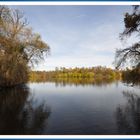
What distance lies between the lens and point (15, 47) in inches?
773

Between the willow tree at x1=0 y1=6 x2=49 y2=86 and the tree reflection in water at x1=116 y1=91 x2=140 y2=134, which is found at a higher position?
the willow tree at x1=0 y1=6 x2=49 y2=86

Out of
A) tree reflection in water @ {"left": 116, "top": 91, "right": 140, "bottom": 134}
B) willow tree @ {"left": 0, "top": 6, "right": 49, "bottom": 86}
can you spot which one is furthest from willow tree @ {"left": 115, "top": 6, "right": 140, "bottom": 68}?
willow tree @ {"left": 0, "top": 6, "right": 49, "bottom": 86}

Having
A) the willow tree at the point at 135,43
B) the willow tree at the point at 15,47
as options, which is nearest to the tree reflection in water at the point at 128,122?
the willow tree at the point at 135,43

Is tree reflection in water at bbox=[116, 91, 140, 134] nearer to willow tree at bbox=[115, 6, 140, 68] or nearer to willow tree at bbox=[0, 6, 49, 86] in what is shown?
willow tree at bbox=[115, 6, 140, 68]

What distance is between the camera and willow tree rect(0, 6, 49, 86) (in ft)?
57.1

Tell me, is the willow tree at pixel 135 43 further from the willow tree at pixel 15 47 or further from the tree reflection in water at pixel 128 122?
the willow tree at pixel 15 47

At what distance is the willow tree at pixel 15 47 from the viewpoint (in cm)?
1739

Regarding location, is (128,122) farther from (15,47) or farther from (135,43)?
(15,47)

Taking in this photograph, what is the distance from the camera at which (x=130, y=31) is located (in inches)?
357

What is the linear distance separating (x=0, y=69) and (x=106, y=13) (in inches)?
471

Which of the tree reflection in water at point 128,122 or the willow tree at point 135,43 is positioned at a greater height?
the willow tree at point 135,43

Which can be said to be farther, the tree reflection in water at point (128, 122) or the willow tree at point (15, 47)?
the willow tree at point (15, 47)

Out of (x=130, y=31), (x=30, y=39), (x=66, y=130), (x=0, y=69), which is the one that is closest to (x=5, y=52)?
(x=0, y=69)

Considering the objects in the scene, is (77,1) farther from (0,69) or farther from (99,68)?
(99,68)
